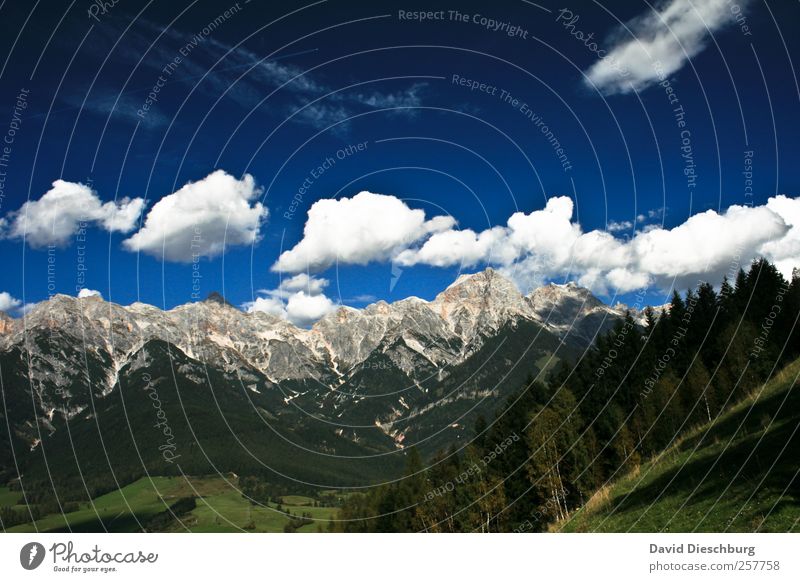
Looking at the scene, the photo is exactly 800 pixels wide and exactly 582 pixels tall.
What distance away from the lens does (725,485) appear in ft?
51.2

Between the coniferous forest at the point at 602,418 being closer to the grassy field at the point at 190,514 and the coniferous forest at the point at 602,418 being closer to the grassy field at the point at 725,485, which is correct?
the grassy field at the point at 725,485

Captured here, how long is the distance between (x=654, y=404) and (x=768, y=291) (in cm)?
1499

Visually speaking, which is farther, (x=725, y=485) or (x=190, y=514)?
(x=190, y=514)
